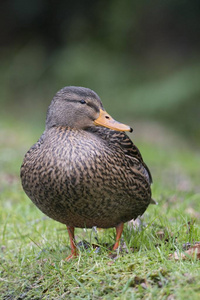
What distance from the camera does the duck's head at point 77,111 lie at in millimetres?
3527

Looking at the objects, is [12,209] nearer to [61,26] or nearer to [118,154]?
[118,154]

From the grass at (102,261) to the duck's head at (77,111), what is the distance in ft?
2.60

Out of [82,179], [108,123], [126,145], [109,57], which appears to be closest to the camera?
[82,179]

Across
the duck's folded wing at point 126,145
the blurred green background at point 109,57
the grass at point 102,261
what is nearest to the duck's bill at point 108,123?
the duck's folded wing at point 126,145

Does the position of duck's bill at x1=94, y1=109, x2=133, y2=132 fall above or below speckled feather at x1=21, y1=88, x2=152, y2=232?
above

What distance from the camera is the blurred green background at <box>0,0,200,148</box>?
1204cm

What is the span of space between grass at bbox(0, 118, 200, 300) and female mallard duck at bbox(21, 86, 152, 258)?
0.22m

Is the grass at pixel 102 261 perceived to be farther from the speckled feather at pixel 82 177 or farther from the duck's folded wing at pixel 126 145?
the duck's folded wing at pixel 126 145

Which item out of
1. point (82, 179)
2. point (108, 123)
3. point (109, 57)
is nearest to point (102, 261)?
point (82, 179)

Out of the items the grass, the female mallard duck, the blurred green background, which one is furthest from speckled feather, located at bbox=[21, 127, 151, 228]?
the blurred green background

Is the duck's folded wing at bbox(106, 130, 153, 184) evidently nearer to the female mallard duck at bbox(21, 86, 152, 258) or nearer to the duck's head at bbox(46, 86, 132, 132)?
the female mallard duck at bbox(21, 86, 152, 258)

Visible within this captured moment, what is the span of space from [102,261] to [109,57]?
11.0m

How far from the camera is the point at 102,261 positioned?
10.1ft

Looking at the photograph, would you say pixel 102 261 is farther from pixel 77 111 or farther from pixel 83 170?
pixel 77 111
